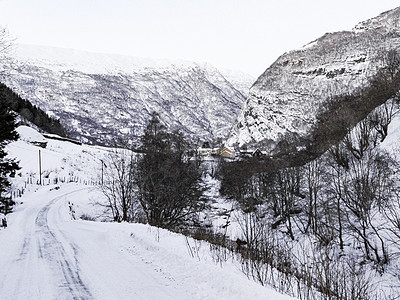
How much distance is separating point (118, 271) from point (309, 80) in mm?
184067

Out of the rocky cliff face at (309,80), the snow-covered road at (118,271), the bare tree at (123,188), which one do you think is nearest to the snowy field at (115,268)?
the snow-covered road at (118,271)

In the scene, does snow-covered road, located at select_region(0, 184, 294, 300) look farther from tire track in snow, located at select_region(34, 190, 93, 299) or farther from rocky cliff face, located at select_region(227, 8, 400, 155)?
rocky cliff face, located at select_region(227, 8, 400, 155)

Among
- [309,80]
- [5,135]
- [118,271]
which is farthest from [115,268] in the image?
[309,80]

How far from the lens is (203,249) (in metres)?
8.73

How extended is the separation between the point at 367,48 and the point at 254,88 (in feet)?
237

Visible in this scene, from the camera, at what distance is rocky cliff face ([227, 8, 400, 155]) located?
483 feet

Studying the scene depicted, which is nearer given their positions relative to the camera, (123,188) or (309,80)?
A: (123,188)

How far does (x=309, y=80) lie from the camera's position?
169500 millimetres

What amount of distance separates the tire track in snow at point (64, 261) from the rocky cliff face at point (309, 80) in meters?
131

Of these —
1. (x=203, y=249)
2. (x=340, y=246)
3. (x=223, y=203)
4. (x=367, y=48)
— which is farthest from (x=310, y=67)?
(x=203, y=249)

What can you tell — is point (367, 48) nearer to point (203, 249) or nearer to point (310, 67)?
point (310, 67)

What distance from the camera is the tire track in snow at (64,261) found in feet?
18.9

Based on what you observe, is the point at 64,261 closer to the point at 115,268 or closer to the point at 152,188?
the point at 115,268

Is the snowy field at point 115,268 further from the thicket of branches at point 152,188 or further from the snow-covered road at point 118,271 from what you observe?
the thicket of branches at point 152,188
